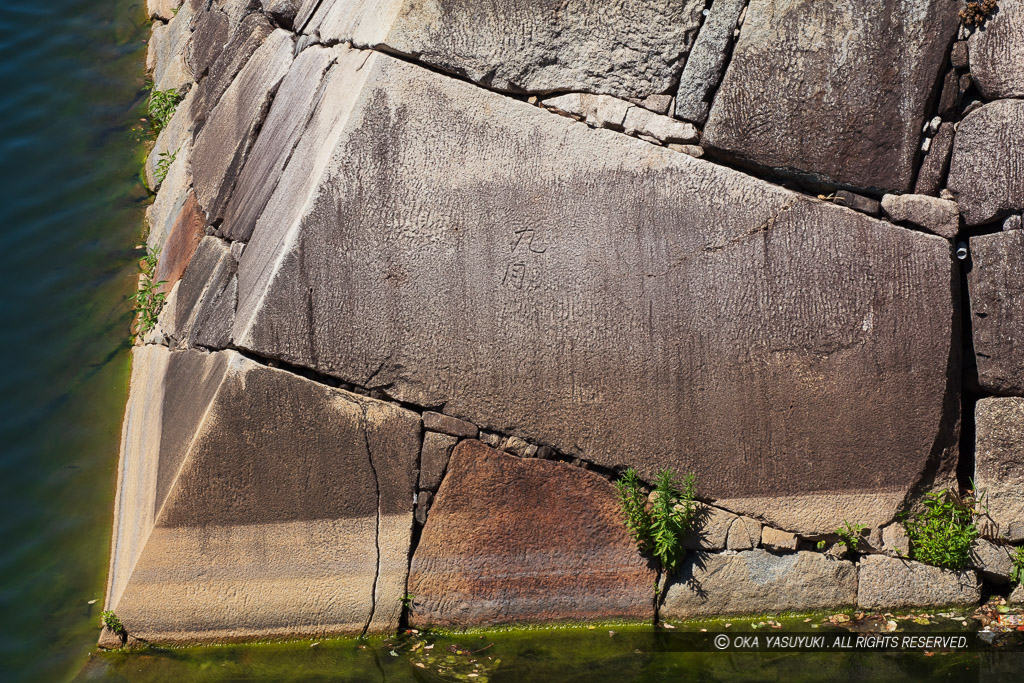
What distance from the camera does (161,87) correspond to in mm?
5898

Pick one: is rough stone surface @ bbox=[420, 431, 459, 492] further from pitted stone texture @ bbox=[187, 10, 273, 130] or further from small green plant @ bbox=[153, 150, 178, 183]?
small green plant @ bbox=[153, 150, 178, 183]

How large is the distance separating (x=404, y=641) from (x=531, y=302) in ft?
4.91

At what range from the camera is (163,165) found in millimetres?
5340

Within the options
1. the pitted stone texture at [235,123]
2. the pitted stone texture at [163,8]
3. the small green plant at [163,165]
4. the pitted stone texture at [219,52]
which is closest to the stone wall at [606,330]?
the pitted stone texture at [235,123]

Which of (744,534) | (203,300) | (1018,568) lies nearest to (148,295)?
(203,300)

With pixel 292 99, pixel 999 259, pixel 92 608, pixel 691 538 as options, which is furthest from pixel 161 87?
pixel 999 259

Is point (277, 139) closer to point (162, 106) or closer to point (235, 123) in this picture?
point (235, 123)

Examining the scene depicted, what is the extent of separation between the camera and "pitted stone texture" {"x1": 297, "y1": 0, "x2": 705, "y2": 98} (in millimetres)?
3541

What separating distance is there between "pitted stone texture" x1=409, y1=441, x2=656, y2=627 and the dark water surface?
153 centimetres

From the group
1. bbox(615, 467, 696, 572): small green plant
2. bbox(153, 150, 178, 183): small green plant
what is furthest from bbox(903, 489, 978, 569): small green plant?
bbox(153, 150, 178, 183): small green plant

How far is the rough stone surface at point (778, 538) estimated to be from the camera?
3.63 m

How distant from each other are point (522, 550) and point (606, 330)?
980 millimetres

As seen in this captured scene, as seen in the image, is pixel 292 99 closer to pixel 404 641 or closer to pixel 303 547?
pixel 303 547

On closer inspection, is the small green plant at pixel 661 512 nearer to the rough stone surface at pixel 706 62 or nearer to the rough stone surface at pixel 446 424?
the rough stone surface at pixel 446 424
